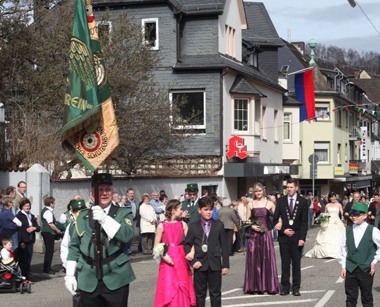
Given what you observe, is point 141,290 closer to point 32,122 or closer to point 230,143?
point 32,122

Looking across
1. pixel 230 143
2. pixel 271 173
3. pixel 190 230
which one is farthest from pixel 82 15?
pixel 271 173

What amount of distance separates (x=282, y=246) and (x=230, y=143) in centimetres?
1819

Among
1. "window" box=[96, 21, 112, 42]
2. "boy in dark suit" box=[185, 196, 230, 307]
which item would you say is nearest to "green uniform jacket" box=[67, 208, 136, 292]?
"boy in dark suit" box=[185, 196, 230, 307]

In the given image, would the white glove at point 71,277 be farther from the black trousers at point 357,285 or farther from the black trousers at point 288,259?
the black trousers at point 288,259

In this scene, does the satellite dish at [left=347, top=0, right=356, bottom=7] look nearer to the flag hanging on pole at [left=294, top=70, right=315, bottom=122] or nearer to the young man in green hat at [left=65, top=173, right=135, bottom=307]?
the young man in green hat at [left=65, top=173, right=135, bottom=307]

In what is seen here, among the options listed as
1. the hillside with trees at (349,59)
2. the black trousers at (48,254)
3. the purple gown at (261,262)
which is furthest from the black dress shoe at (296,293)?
the hillside with trees at (349,59)

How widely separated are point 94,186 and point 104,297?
3.24ft

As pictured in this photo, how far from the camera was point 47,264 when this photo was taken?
579 inches

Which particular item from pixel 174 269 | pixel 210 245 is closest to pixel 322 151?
pixel 210 245

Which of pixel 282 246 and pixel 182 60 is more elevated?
pixel 182 60

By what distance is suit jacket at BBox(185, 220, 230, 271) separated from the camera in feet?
29.5

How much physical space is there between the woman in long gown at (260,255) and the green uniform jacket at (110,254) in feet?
19.8

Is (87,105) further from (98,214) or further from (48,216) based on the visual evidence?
(48,216)

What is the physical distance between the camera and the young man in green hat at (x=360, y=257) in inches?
336
